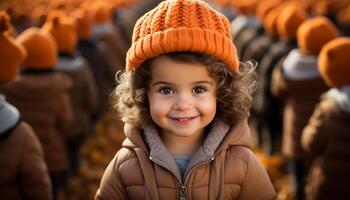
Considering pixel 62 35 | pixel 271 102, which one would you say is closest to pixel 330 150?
pixel 271 102

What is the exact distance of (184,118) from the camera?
301 cm

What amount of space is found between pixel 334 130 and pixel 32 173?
2.26 meters

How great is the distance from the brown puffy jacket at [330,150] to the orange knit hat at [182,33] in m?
1.74

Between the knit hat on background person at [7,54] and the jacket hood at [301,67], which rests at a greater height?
the knit hat on background person at [7,54]

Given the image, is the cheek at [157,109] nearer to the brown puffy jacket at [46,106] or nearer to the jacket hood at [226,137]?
the jacket hood at [226,137]

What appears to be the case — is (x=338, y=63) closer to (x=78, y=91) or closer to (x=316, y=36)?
(x=316, y=36)

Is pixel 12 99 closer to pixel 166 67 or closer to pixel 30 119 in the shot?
pixel 30 119

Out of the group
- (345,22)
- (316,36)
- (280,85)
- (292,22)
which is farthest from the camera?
(345,22)

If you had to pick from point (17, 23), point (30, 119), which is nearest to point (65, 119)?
point (30, 119)

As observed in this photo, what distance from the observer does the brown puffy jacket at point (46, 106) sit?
5.71 meters

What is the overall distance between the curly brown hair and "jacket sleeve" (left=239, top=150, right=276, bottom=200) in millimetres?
264

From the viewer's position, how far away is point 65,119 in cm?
614

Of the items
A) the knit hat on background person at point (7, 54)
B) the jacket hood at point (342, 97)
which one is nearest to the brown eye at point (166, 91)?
the knit hat on background person at point (7, 54)

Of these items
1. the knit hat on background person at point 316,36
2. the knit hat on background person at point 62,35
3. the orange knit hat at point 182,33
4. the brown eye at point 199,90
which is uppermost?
the orange knit hat at point 182,33
